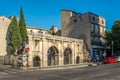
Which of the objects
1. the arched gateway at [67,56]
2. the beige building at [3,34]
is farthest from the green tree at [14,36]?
the arched gateway at [67,56]

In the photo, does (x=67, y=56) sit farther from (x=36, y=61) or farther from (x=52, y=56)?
(x=36, y=61)

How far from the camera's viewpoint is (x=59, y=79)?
1955 centimetres

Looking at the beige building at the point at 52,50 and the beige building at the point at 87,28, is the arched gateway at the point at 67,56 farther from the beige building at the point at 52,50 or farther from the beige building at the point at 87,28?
the beige building at the point at 87,28

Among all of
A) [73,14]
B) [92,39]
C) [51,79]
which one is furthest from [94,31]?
[51,79]

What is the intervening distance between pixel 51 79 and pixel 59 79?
67 cm

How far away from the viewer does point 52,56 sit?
5353 centimetres

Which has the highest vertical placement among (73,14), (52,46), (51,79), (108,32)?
(73,14)

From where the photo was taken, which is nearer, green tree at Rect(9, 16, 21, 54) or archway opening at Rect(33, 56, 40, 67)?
archway opening at Rect(33, 56, 40, 67)

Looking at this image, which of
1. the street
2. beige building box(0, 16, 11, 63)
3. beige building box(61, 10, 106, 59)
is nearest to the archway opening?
beige building box(0, 16, 11, 63)

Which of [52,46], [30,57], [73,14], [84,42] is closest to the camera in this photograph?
[30,57]

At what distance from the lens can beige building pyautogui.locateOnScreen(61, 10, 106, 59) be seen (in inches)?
2490

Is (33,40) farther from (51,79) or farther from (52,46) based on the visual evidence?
(51,79)

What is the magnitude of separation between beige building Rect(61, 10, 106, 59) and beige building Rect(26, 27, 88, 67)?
3.09 m

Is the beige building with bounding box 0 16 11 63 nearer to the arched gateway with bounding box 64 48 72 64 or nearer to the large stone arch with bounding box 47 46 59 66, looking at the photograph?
the large stone arch with bounding box 47 46 59 66
